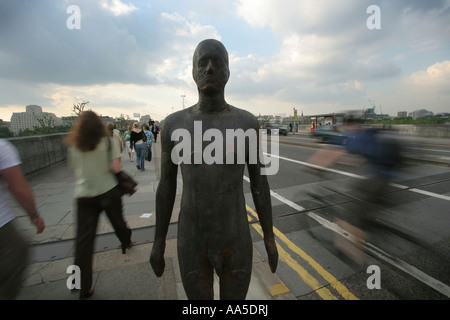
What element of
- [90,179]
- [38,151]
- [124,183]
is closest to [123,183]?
[124,183]

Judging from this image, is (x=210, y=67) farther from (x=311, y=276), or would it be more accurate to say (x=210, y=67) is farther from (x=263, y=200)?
(x=311, y=276)

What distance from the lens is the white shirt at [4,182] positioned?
177cm

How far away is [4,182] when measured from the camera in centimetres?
182

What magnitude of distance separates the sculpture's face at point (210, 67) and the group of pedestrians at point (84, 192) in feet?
5.74

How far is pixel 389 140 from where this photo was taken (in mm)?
2898

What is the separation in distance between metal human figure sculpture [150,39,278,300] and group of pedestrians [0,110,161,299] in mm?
1358

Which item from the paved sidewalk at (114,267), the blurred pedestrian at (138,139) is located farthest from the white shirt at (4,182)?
the blurred pedestrian at (138,139)

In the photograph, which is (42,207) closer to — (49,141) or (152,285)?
(152,285)

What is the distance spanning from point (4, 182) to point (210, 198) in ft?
5.97

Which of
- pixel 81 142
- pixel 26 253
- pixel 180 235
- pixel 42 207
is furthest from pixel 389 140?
pixel 42 207

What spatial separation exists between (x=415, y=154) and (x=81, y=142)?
14.2 feet

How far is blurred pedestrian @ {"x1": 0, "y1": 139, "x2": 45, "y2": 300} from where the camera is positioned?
1.72 meters

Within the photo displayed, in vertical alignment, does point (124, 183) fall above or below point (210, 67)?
below

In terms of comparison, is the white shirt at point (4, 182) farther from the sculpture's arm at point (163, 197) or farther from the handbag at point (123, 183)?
the sculpture's arm at point (163, 197)
